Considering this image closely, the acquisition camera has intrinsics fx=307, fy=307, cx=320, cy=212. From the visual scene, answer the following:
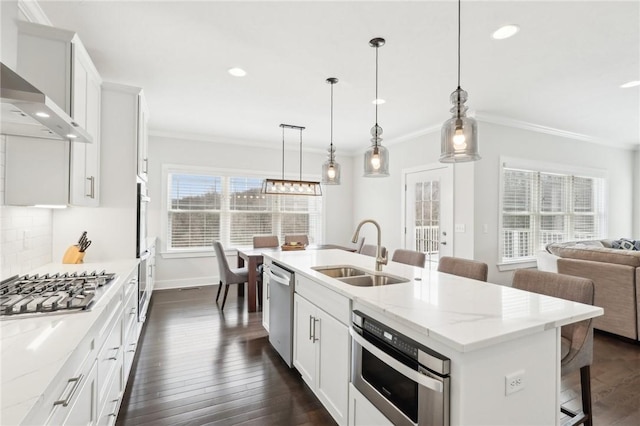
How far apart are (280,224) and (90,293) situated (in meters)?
4.85

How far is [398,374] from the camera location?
54.7 inches

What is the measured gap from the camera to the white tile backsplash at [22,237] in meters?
1.94

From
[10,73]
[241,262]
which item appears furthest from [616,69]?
[241,262]

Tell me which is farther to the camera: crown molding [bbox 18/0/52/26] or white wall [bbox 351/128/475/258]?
white wall [bbox 351/128/475/258]

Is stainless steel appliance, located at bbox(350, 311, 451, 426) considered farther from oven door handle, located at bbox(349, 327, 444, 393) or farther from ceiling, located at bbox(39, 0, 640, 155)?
ceiling, located at bbox(39, 0, 640, 155)

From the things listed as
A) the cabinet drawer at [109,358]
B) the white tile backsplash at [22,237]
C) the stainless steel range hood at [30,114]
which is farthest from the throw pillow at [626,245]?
the white tile backsplash at [22,237]

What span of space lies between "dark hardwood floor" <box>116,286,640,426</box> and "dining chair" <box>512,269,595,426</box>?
1.01ft

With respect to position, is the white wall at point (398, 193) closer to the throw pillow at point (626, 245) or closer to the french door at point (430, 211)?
the french door at point (430, 211)

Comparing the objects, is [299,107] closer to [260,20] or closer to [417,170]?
[260,20]

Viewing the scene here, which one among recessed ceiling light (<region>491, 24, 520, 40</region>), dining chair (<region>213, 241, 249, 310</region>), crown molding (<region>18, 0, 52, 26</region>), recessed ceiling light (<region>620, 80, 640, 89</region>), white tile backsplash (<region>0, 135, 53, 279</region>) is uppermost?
recessed ceiling light (<region>620, 80, 640, 89</region>)

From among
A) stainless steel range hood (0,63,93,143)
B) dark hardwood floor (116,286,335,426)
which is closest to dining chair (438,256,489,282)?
dark hardwood floor (116,286,335,426)

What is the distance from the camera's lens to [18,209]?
2.15 meters

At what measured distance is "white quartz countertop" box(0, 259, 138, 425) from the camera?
2.60 feet

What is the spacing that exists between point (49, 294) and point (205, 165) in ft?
14.5
